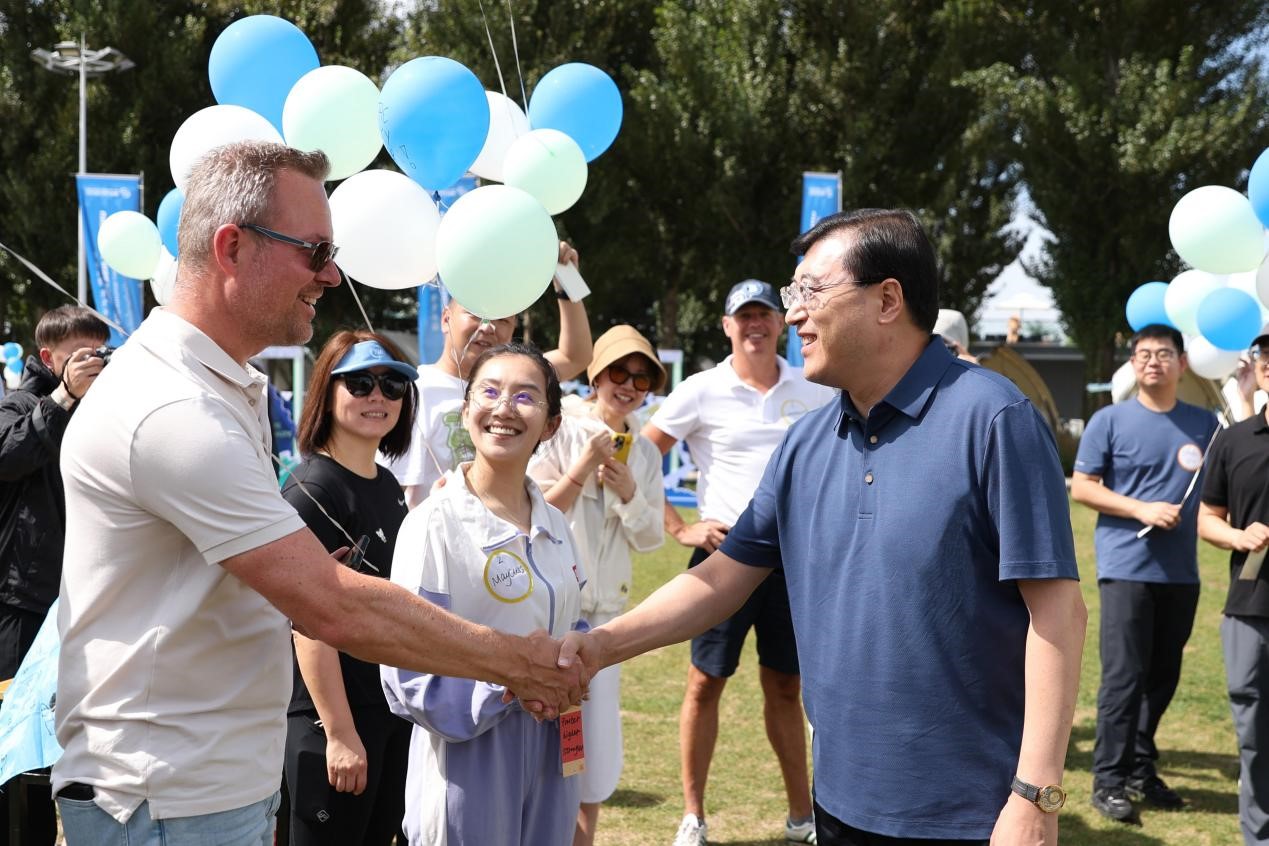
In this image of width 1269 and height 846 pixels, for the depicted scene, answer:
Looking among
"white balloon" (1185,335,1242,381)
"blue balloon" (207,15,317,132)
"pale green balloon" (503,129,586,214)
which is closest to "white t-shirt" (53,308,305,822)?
"pale green balloon" (503,129,586,214)

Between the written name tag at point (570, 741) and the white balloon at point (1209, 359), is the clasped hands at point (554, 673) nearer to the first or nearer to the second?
the written name tag at point (570, 741)

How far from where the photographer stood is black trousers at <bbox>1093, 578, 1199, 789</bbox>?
221 inches

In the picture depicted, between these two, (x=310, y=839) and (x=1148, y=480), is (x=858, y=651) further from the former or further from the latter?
(x=1148, y=480)

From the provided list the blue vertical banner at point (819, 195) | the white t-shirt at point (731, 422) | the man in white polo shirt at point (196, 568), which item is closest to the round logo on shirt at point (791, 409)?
the white t-shirt at point (731, 422)

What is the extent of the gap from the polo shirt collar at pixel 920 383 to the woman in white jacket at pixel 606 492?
188cm

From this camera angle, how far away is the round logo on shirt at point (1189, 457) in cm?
577

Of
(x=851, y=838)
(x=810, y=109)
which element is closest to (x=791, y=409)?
(x=851, y=838)

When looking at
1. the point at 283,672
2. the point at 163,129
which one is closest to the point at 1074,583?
the point at 283,672

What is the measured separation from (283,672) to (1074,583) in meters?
1.51

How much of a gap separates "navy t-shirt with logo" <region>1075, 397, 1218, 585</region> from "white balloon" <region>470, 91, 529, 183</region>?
335cm

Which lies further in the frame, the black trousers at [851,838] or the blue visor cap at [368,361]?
the blue visor cap at [368,361]

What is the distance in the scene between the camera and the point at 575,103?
4.52 m

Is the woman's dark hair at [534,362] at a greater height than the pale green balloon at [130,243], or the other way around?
the pale green balloon at [130,243]

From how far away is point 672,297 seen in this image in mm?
29219
